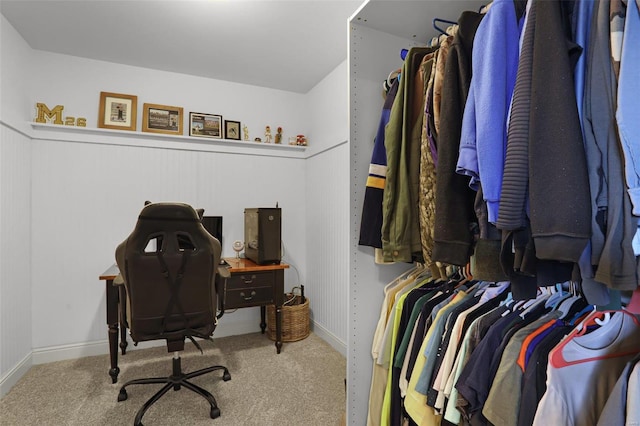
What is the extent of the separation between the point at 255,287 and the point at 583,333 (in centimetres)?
230

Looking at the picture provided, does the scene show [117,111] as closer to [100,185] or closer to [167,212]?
[100,185]

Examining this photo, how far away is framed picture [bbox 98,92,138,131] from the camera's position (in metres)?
2.89

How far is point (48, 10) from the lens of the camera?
2.18m

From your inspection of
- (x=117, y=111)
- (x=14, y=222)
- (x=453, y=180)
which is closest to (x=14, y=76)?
(x=117, y=111)

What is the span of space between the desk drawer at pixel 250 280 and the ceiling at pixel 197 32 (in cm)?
181

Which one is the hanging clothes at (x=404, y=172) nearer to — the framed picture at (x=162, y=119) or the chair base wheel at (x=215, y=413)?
the chair base wheel at (x=215, y=413)

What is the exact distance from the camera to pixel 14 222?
2.39 m

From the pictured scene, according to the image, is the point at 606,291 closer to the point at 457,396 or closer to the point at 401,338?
the point at 457,396

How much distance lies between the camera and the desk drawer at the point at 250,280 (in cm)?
274

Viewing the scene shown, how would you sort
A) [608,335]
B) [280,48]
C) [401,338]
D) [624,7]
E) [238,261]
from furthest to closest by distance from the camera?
1. [238,261]
2. [280,48]
3. [401,338]
4. [608,335]
5. [624,7]

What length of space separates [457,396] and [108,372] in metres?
2.56

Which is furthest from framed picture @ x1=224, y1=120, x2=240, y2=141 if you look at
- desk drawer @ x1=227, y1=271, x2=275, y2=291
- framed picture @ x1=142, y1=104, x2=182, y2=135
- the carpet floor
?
the carpet floor

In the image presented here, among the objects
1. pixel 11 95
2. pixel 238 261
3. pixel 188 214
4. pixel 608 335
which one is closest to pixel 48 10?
pixel 11 95

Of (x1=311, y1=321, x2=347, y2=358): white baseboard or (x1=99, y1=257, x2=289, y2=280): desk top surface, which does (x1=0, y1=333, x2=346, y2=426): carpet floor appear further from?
(x1=99, y1=257, x2=289, y2=280): desk top surface
